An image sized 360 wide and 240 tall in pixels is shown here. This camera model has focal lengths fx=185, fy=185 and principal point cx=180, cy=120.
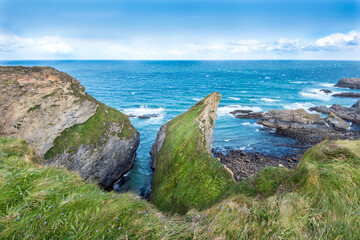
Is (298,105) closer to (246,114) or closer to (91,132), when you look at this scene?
(246,114)

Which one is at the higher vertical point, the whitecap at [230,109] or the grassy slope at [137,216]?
the grassy slope at [137,216]

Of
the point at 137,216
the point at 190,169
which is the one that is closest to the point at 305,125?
the point at 190,169

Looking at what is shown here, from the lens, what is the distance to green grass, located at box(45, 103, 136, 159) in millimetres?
22719

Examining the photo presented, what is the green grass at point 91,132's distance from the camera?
74.5 ft

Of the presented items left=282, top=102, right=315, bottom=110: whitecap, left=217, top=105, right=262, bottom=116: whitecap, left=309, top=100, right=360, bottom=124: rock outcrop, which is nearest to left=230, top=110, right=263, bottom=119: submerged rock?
left=217, top=105, right=262, bottom=116: whitecap

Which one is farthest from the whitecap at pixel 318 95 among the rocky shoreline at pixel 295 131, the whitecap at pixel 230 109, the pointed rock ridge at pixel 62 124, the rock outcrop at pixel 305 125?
the pointed rock ridge at pixel 62 124

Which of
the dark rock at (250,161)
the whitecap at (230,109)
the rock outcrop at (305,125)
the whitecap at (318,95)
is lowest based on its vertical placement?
the dark rock at (250,161)

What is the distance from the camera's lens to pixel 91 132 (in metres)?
25.3

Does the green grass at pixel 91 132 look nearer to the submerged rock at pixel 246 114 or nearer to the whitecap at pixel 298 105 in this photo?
the submerged rock at pixel 246 114

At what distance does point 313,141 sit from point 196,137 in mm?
33257

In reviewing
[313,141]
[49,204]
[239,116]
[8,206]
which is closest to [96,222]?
[49,204]

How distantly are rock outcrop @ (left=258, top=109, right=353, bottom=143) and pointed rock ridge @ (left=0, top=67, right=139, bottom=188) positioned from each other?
1539 inches

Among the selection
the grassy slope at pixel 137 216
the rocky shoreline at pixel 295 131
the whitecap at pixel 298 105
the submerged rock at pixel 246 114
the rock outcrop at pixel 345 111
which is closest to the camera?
the grassy slope at pixel 137 216

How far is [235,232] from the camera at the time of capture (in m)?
4.80
